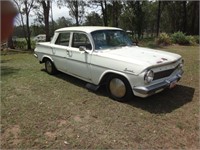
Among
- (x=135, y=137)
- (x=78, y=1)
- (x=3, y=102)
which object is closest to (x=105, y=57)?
(x=135, y=137)

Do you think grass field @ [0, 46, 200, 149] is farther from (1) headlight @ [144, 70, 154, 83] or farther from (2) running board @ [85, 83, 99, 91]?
(1) headlight @ [144, 70, 154, 83]

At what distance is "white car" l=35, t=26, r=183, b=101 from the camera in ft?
14.0

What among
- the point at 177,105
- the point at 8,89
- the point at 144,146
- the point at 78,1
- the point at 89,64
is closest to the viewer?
the point at 144,146

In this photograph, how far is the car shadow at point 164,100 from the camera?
14.4ft

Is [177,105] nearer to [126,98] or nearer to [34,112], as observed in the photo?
[126,98]

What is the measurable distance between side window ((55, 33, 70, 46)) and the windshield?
97cm

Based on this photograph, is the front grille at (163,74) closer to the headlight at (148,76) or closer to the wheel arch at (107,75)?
the headlight at (148,76)

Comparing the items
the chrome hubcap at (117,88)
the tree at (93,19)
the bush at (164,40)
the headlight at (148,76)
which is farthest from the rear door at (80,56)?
the tree at (93,19)

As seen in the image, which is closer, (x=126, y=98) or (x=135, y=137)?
(x=135, y=137)

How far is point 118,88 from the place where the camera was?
470 centimetres

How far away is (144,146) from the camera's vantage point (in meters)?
3.17

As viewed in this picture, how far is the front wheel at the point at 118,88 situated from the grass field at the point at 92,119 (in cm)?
15

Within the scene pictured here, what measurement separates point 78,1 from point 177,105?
23.9m

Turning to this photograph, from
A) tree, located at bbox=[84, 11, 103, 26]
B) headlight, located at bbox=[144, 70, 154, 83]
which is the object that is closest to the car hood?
headlight, located at bbox=[144, 70, 154, 83]
